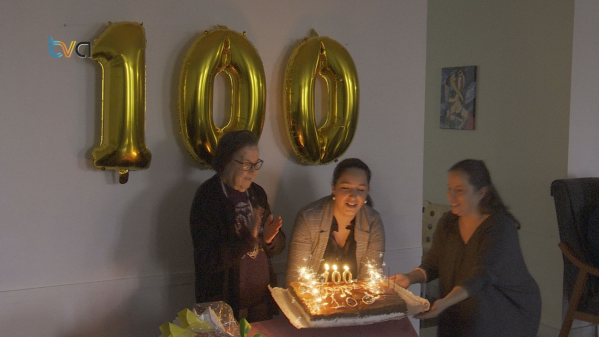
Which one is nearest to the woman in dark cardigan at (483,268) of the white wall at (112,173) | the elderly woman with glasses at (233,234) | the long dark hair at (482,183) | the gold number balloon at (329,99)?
the long dark hair at (482,183)

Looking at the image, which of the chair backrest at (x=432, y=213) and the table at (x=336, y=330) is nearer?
the table at (x=336, y=330)

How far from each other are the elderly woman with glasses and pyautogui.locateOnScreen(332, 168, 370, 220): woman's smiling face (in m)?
0.34

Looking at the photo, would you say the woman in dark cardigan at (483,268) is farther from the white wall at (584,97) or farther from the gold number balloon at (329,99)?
the white wall at (584,97)

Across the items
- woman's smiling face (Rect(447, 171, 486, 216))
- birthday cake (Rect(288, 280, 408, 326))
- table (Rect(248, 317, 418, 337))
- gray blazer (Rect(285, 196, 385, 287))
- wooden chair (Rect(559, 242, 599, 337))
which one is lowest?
wooden chair (Rect(559, 242, 599, 337))

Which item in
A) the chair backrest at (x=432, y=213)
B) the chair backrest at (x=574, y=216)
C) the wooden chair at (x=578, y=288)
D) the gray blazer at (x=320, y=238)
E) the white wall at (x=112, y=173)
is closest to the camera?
the white wall at (x=112, y=173)

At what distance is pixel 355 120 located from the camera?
3.29 metres

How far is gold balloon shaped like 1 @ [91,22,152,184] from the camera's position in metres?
2.66

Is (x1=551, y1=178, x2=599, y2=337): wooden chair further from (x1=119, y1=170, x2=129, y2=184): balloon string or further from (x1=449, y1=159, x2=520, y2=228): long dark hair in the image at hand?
(x1=119, y1=170, x2=129, y2=184): balloon string

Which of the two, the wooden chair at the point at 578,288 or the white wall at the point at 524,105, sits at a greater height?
the white wall at the point at 524,105

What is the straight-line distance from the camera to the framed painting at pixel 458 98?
16.8 feet

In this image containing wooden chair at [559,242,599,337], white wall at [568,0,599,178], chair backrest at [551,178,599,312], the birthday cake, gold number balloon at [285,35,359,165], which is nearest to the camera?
the birthday cake

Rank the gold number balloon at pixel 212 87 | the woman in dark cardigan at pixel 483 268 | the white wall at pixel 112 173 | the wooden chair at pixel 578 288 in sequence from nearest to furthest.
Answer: the woman in dark cardigan at pixel 483 268, the white wall at pixel 112 173, the gold number balloon at pixel 212 87, the wooden chair at pixel 578 288

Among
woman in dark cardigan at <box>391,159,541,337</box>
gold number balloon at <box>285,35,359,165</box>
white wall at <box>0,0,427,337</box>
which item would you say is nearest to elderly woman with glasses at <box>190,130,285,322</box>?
white wall at <box>0,0,427,337</box>

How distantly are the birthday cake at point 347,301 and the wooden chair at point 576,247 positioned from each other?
2.00 m
